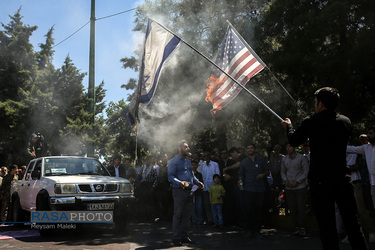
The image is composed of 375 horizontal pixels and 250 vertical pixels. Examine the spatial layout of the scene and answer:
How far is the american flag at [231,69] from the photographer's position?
729cm

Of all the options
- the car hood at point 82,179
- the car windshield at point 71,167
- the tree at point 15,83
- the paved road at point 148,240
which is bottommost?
the paved road at point 148,240

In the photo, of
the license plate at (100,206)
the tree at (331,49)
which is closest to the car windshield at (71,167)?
the license plate at (100,206)

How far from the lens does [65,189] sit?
7434 millimetres

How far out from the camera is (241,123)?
20.2 metres

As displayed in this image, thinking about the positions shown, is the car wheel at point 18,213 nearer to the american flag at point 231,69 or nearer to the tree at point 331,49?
the american flag at point 231,69

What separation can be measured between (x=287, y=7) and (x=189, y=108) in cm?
867

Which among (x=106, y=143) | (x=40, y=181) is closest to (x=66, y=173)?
(x=40, y=181)

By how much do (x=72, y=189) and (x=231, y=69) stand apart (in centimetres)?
388

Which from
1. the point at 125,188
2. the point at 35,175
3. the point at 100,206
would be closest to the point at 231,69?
the point at 125,188

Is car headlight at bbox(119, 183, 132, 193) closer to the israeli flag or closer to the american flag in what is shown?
the israeli flag

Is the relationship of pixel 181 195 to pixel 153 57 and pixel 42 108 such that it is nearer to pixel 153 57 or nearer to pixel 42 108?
pixel 153 57

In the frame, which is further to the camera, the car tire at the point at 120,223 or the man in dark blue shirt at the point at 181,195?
the car tire at the point at 120,223
